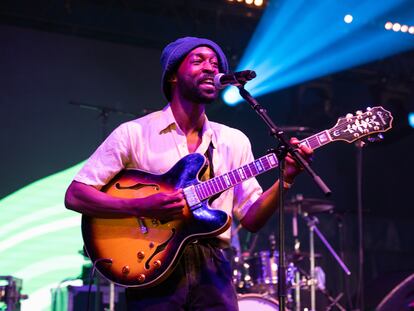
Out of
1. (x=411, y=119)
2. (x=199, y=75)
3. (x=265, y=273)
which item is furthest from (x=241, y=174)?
(x=411, y=119)

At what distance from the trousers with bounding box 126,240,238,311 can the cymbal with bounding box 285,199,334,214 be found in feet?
16.5

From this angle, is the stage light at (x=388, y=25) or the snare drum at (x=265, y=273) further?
the stage light at (x=388, y=25)

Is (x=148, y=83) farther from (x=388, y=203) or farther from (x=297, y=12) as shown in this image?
(x=388, y=203)

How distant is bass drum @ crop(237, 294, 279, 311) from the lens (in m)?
6.42

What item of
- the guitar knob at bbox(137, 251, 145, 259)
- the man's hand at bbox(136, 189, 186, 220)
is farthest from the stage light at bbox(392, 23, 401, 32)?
the guitar knob at bbox(137, 251, 145, 259)

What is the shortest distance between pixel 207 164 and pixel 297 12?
239 inches

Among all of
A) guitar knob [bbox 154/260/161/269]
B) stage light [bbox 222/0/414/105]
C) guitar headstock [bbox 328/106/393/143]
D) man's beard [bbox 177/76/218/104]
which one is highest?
stage light [bbox 222/0/414/105]

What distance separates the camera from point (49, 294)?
8.78m

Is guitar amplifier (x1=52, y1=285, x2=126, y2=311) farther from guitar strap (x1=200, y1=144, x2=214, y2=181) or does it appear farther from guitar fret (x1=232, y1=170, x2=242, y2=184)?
guitar fret (x1=232, y1=170, x2=242, y2=184)

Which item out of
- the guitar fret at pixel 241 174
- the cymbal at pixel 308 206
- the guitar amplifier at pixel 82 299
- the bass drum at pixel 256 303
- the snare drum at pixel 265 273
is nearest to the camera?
the guitar fret at pixel 241 174

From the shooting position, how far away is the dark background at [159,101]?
30.5ft

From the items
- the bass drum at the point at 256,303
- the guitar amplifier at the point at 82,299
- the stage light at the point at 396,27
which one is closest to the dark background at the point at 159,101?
the stage light at the point at 396,27

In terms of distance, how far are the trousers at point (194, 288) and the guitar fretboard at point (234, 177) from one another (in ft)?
0.90

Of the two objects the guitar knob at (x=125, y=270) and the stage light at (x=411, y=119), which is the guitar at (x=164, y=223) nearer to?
the guitar knob at (x=125, y=270)
